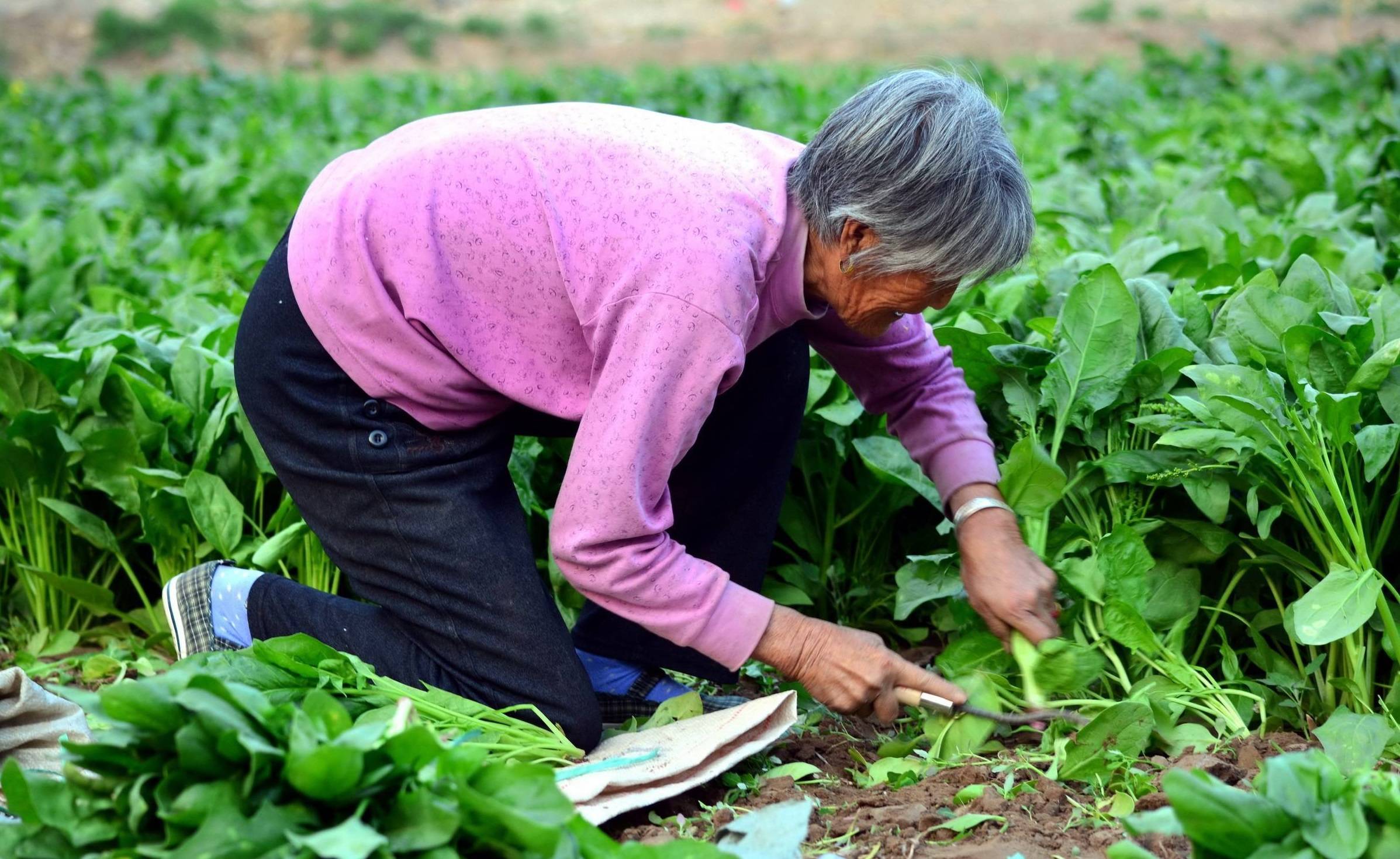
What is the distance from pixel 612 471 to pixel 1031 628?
0.73 meters

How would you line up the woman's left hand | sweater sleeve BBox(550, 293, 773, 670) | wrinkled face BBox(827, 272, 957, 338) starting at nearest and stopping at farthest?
sweater sleeve BBox(550, 293, 773, 670), wrinkled face BBox(827, 272, 957, 338), the woman's left hand

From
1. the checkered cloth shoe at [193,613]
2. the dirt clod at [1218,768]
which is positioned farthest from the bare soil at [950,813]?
the checkered cloth shoe at [193,613]

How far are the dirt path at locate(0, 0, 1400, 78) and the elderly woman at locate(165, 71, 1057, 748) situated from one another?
40.6 feet

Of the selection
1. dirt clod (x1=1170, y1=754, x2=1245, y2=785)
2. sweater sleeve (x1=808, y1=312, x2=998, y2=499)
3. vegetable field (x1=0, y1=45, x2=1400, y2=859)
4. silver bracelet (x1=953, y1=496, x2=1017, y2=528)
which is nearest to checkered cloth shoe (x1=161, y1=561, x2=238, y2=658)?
vegetable field (x1=0, y1=45, x2=1400, y2=859)

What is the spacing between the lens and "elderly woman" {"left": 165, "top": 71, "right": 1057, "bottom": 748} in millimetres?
1863

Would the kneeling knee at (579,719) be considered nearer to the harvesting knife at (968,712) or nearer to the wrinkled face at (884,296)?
the harvesting knife at (968,712)

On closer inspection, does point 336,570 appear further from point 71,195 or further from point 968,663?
point 71,195

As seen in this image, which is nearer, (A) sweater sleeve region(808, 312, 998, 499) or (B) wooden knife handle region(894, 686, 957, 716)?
(B) wooden knife handle region(894, 686, 957, 716)

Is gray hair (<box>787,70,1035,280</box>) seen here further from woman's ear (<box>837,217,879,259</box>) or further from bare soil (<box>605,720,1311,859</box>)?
bare soil (<box>605,720,1311,859</box>)

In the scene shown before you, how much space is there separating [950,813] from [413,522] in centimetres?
93

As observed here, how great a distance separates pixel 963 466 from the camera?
7.57 ft

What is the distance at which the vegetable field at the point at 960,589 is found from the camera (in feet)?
4.80

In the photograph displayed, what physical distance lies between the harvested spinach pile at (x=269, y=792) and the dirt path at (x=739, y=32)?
43.4ft

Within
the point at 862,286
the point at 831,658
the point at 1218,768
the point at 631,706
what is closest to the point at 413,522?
the point at 631,706
